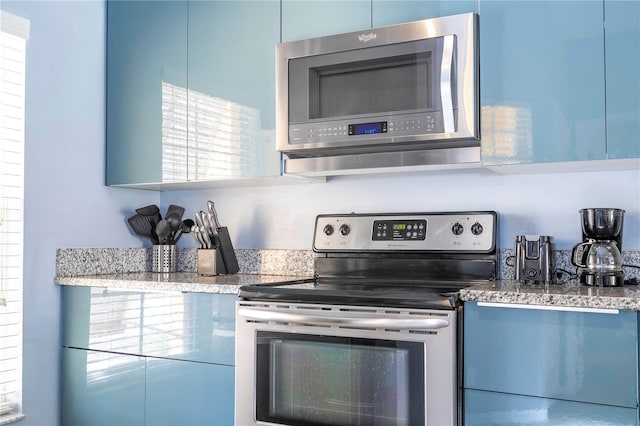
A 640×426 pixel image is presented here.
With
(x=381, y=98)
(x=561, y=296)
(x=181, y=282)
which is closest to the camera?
(x=561, y=296)

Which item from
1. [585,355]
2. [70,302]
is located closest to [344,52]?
[585,355]

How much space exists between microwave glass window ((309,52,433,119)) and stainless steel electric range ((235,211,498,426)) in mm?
491

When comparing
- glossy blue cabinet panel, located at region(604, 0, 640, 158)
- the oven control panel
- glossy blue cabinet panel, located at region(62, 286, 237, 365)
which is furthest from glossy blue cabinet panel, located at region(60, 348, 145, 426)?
glossy blue cabinet panel, located at region(604, 0, 640, 158)

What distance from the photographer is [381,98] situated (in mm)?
2260

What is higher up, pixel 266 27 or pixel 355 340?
pixel 266 27

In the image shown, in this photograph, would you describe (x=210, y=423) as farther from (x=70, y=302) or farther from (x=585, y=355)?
(x=585, y=355)

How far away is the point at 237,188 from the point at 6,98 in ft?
3.46

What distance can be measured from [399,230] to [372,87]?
0.58 m

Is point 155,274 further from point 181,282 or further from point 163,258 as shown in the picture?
point 181,282

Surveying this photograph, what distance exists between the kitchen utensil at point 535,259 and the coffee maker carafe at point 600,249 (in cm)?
9

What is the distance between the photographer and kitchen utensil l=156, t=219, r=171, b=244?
2955 millimetres

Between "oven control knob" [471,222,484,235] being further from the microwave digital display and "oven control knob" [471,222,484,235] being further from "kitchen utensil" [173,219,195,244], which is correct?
"kitchen utensil" [173,219,195,244]

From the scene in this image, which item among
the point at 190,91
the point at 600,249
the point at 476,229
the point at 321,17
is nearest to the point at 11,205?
the point at 190,91

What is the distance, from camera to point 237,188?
2992 mm
